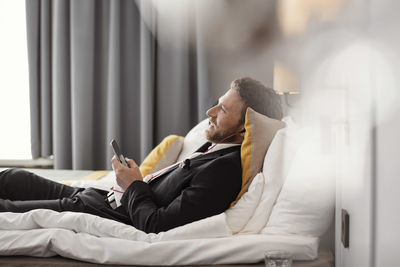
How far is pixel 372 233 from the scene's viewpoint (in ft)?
2.95

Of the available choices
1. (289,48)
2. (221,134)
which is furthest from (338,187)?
(289,48)

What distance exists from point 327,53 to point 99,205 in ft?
2.69

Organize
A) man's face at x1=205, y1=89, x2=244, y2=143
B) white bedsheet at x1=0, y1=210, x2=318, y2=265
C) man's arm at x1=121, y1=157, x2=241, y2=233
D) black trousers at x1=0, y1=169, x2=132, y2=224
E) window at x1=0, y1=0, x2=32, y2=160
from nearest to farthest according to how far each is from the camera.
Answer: white bedsheet at x1=0, y1=210, x2=318, y2=265
man's arm at x1=121, y1=157, x2=241, y2=233
black trousers at x1=0, y1=169, x2=132, y2=224
man's face at x1=205, y1=89, x2=244, y2=143
window at x1=0, y1=0, x2=32, y2=160

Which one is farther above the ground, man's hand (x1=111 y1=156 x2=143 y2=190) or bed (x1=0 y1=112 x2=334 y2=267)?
man's hand (x1=111 y1=156 x2=143 y2=190)

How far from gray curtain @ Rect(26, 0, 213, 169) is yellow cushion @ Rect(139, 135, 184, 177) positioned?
0.95 metres

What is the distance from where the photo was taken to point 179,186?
1533mm

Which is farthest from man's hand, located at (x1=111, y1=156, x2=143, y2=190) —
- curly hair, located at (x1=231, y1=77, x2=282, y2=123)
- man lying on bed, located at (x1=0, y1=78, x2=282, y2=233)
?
curly hair, located at (x1=231, y1=77, x2=282, y2=123)

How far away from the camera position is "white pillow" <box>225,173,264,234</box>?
1415 mm

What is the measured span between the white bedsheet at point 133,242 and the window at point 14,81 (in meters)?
2.50

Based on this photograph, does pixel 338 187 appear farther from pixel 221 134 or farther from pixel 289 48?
pixel 289 48

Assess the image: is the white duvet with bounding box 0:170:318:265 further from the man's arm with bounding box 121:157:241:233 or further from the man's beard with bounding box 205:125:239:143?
the man's beard with bounding box 205:125:239:143

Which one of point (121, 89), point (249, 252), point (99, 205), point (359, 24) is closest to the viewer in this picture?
point (359, 24)

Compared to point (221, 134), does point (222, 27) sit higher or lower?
higher

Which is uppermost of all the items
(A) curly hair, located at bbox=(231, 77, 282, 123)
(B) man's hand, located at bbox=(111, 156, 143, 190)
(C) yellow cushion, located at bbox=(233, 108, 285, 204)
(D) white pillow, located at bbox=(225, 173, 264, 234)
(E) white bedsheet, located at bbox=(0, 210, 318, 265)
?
(A) curly hair, located at bbox=(231, 77, 282, 123)
